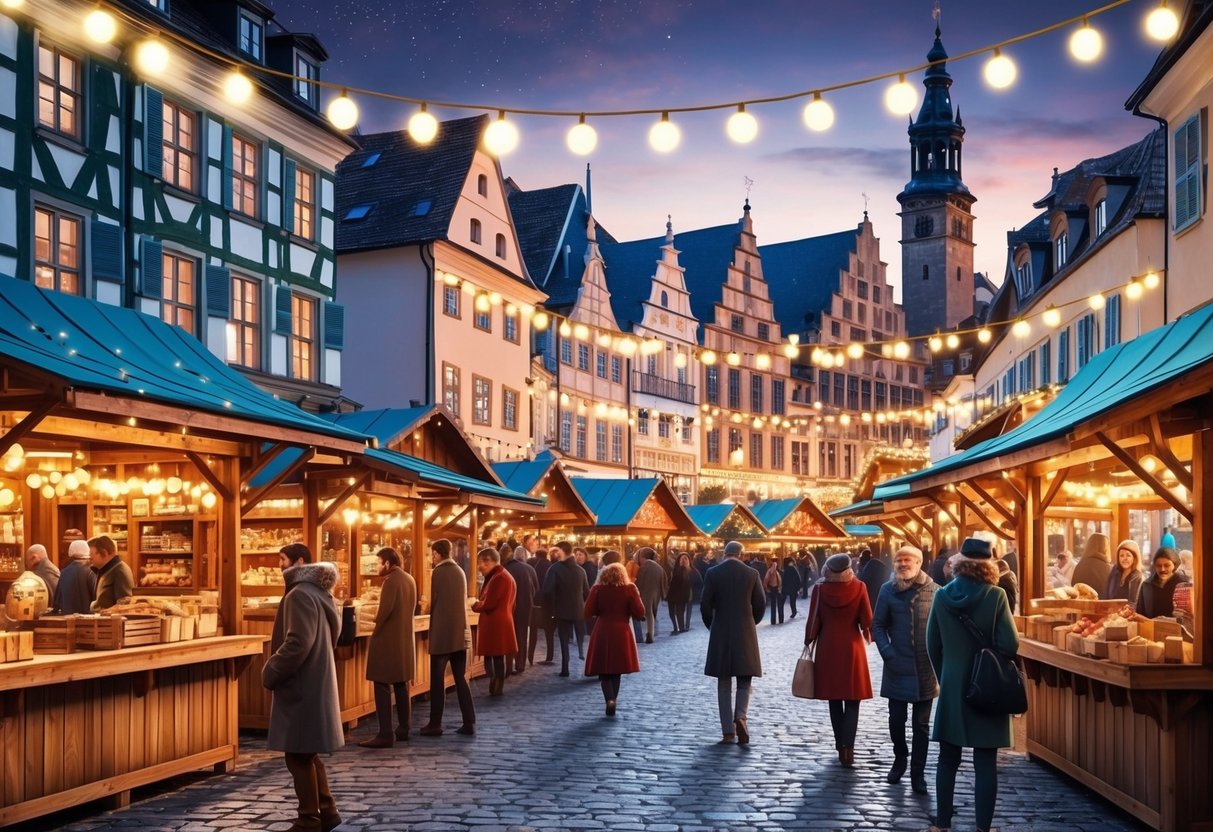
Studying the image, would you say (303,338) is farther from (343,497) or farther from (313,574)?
(313,574)

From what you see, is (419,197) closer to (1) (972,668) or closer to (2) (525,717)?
(2) (525,717)

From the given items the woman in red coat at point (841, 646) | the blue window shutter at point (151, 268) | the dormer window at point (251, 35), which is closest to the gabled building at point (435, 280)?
the dormer window at point (251, 35)

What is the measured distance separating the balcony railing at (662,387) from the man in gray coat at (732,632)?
42662 millimetres

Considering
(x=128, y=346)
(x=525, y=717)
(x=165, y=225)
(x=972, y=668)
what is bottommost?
(x=525, y=717)

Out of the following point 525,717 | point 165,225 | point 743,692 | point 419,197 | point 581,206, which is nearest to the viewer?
point 743,692

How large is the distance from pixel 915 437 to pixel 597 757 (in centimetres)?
7076

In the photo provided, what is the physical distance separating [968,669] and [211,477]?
20.9ft

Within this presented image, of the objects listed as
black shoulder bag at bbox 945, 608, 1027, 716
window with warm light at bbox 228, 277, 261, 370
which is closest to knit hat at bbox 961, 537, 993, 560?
black shoulder bag at bbox 945, 608, 1027, 716

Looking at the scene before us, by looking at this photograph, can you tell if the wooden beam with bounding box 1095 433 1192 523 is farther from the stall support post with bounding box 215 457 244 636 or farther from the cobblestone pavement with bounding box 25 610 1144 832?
the stall support post with bounding box 215 457 244 636

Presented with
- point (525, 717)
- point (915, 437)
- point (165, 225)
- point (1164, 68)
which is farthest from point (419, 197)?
point (915, 437)

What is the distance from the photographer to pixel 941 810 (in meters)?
8.72

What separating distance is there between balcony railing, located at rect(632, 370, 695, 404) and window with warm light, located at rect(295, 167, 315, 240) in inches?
1101

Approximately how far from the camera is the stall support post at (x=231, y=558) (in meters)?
12.1

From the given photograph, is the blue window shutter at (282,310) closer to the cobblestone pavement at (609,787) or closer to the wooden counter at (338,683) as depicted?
the wooden counter at (338,683)
